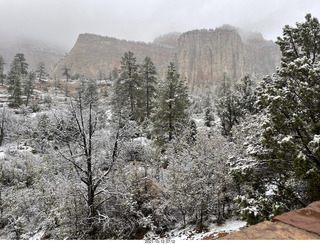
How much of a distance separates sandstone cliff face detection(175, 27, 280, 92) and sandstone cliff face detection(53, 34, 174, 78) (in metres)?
24.5

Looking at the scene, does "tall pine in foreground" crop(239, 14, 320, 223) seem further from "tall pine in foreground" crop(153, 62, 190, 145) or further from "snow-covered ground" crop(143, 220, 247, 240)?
"tall pine in foreground" crop(153, 62, 190, 145)

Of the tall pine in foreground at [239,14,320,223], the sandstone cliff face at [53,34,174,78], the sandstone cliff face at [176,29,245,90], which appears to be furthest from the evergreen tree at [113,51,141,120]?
the sandstone cliff face at [53,34,174,78]

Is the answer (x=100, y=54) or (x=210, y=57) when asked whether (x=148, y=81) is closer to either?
(x=210, y=57)

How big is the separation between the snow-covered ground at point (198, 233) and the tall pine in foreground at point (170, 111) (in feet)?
34.4

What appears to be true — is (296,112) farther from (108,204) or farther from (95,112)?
(108,204)

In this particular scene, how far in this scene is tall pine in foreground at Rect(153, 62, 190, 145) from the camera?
19578 mm

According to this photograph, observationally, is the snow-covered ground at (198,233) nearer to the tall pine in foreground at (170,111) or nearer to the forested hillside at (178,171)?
the forested hillside at (178,171)

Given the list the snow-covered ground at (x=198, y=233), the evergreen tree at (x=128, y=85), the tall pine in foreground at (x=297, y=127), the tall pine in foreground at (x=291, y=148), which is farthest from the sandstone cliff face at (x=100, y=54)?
the tall pine in foreground at (x=297, y=127)

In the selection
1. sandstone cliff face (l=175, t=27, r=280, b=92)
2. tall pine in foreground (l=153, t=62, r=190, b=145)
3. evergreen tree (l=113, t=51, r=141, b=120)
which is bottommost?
tall pine in foreground (l=153, t=62, r=190, b=145)

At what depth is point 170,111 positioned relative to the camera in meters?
19.7

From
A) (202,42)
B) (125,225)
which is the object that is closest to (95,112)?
(125,225)

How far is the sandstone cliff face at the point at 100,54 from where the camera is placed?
16675cm

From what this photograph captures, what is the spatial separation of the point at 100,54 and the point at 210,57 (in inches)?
3744

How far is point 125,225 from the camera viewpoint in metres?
9.12
